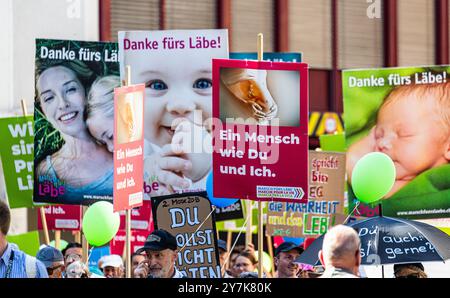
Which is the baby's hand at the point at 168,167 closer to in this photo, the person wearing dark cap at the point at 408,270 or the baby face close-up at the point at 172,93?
the baby face close-up at the point at 172,93

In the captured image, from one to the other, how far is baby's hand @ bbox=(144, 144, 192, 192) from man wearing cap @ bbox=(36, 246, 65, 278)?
10.1ft

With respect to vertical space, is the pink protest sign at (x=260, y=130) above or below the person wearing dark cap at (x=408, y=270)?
above

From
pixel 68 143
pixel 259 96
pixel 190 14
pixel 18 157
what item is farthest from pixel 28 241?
pixel 190 14

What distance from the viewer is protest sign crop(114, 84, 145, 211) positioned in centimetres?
1120

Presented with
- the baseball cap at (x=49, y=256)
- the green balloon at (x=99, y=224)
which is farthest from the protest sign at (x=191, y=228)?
the baseball cap at (x=49, y=256)

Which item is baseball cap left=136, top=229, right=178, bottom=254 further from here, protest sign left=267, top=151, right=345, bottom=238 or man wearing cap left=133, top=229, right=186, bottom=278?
protest sign left=267, top=151, right=345, bottom=238

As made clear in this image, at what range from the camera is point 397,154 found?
13.9 meters

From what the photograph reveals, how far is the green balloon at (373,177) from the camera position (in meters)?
11.8

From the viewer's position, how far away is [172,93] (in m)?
13.8

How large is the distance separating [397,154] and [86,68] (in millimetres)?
3230

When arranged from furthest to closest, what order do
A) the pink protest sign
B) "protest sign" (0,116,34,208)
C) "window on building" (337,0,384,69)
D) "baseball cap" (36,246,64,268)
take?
1. "window on building" (337,0,384,69)
2. "protest sign" (0,116,34,208)
3. the pink protest sign
4. "baseball cap" (36,246,64,268)

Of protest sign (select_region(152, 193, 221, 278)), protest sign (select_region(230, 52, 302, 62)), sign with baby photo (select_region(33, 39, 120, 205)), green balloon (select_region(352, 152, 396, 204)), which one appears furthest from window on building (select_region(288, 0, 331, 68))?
protest sign (select_region(152, 193, 221, 278))

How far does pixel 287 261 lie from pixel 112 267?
6.68ft

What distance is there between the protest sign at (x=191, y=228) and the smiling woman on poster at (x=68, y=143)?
191 cm
